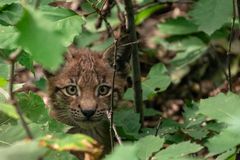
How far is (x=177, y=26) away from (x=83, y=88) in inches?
71.2

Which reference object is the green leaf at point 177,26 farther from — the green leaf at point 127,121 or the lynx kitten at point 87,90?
the green leaf at point 127,121

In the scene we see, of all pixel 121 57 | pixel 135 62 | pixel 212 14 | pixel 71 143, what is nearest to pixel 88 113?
pixel 135 62

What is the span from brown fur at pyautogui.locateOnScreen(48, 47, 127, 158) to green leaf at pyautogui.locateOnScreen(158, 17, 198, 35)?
3.97 ft

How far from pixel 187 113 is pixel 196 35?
1860mm

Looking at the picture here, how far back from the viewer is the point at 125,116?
15.8ft

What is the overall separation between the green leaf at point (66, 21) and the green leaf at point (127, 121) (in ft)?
3.49

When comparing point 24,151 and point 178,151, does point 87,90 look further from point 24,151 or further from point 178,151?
point 24,151

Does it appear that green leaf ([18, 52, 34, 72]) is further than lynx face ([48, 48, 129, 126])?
No

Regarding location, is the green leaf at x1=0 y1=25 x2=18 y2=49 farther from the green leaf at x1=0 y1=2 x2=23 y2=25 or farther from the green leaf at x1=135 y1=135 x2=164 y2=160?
the green leaf at x1=135 y1=135 x2=164 y2=160

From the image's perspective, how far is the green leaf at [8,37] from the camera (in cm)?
362

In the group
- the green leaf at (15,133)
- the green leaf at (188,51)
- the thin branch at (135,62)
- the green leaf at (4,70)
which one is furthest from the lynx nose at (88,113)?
the green leaf at (15,133)

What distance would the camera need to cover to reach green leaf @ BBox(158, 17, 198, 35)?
6.45 m

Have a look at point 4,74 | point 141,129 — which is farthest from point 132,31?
point 4,74

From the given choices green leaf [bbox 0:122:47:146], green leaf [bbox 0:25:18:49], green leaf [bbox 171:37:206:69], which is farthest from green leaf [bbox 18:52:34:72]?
green leaf [bbox 171:37:206:69]
